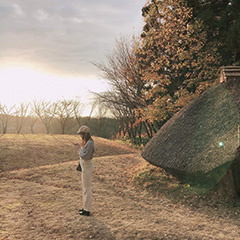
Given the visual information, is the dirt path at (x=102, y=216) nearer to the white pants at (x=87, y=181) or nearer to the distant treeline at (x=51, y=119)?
the white pants at (x=87, y=181)

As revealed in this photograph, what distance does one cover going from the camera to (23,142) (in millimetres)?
19156

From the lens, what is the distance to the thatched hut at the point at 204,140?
7.07 metres

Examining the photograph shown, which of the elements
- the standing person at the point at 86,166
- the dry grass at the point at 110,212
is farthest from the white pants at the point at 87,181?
the dry grass at the point at 110,212

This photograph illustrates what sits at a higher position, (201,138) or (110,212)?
(201,138)

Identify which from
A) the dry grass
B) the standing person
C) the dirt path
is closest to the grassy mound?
the dry grass

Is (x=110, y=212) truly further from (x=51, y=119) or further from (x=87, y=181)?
(x=51, y=119)

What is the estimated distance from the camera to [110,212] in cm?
664

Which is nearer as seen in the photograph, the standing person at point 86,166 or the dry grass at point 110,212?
the dry grass at point 110,212

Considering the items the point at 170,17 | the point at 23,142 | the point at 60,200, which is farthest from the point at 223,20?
the point at 23,142

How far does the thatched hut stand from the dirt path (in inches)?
47.1

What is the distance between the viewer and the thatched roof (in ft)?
23.3

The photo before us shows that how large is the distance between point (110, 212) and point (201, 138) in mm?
3554

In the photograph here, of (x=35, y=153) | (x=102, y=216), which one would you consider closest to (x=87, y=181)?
(x=102, y=216)

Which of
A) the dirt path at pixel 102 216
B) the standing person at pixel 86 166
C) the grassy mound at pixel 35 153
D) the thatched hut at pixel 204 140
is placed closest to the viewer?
the dirt path at pixel 102 216
